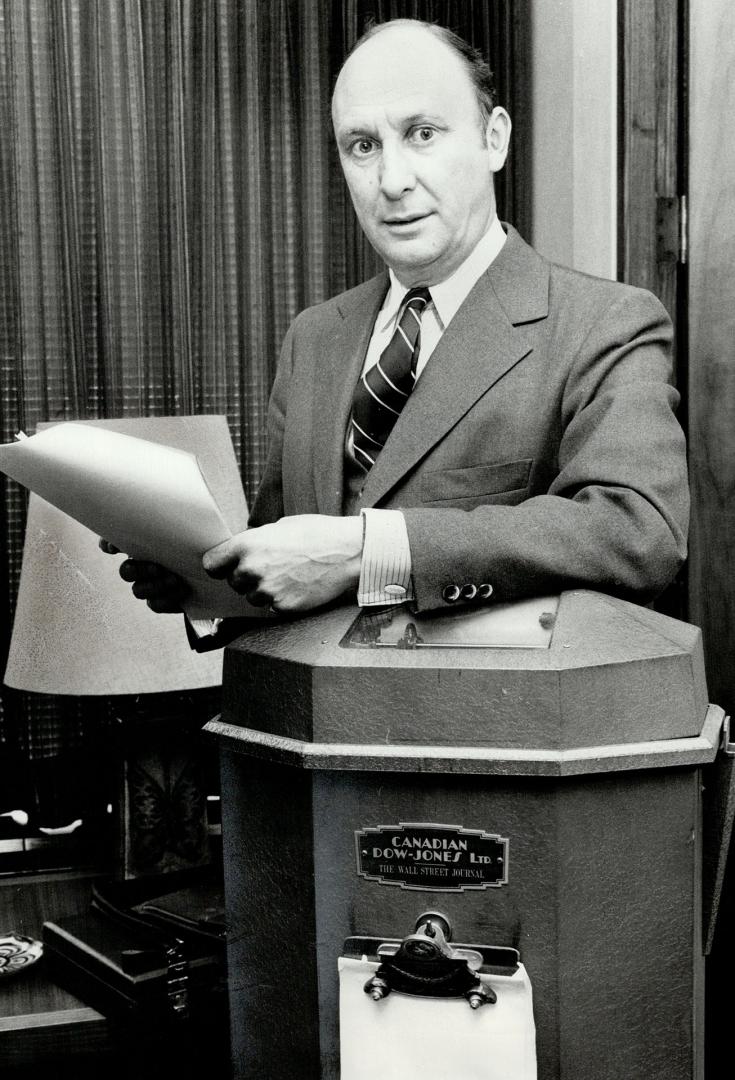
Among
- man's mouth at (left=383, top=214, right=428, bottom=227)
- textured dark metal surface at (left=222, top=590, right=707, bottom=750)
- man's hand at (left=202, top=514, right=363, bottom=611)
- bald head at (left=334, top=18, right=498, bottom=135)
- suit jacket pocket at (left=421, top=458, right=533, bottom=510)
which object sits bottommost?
textured dark metal surface at (left=222, top=590, right=707, bottom=750)

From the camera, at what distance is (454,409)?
4.82 feet

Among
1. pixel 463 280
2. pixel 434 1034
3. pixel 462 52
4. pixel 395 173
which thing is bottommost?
pixel 434 1034

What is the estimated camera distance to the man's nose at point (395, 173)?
4.80 ft

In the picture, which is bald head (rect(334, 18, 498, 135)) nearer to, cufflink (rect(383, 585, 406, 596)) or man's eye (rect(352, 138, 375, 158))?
man's eye (rect(352, 138, 375, 158))

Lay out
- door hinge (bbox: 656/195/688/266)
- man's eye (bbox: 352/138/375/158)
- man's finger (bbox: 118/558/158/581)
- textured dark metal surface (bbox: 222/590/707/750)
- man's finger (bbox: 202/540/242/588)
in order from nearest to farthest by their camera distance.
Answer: textured dark metal surface (bbox: 222/590/707/750) < man's finger (bbox: 202/540/242/588) < man's finger (bbox: 118/558/158/581) < man's eye (bbox: 352/138/375/158) < door hinge (bbox: 656/195/688/266)

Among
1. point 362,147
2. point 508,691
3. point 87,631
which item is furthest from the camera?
point 87,631

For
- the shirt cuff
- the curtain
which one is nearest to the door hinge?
the curtain

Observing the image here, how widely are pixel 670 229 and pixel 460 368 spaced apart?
3.32 feet

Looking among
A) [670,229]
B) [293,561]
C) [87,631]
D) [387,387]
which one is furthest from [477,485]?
[670,229]

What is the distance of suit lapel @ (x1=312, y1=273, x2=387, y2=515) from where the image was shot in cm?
158

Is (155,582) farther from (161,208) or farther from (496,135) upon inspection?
(161,208)

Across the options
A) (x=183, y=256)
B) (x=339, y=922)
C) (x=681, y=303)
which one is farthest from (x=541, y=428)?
(x=183, y=256)

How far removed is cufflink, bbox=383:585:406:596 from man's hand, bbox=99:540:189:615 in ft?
0.82

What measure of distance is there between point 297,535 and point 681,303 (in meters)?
1.27
